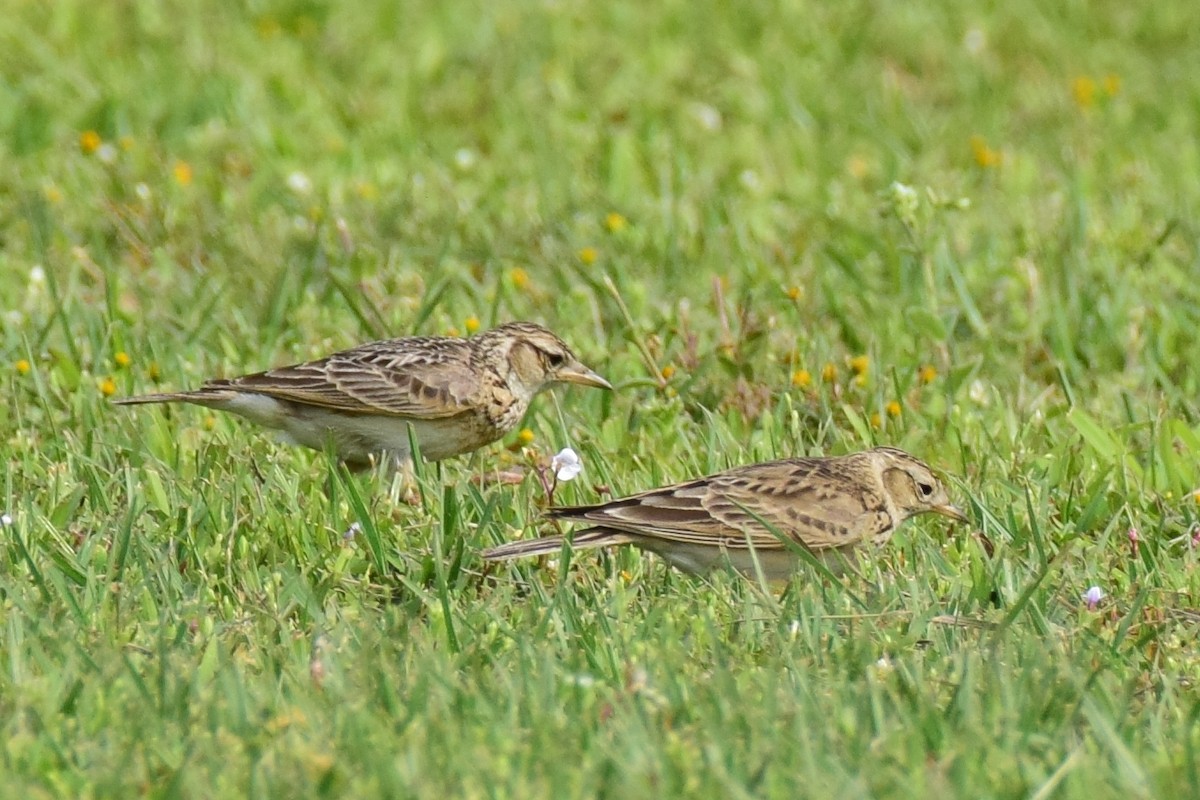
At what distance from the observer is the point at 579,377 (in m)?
7.43

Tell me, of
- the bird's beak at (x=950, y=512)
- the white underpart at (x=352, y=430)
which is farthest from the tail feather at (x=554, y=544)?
the white underpart at (x=352, y=430)

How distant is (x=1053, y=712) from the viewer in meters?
4.67

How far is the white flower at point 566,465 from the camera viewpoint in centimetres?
643

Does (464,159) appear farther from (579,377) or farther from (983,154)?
(579,377)

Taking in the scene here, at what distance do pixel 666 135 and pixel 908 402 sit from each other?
158 inches

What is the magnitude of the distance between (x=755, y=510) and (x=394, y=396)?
156 cm

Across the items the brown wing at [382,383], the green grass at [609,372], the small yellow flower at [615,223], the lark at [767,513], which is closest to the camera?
the green grass at [609,372]

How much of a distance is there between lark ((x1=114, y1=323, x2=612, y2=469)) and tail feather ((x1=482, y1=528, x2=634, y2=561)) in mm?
1108

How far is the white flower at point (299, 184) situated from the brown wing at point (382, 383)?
9.70ft

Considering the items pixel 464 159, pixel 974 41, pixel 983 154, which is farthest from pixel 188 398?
pixel 974 41

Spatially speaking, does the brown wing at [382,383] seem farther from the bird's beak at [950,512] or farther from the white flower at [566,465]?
the bird's beak at [950,512]

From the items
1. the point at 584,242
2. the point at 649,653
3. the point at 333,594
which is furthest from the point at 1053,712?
the point at 584,242

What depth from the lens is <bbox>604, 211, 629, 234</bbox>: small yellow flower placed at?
956 cm

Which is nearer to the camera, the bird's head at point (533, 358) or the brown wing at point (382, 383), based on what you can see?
the brown wing at point (382, 383)
